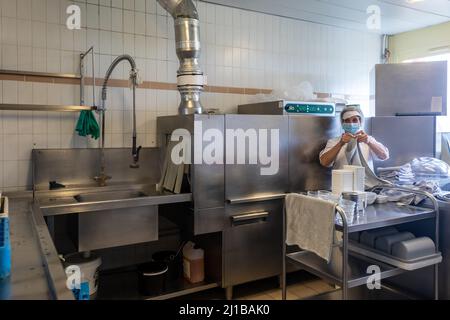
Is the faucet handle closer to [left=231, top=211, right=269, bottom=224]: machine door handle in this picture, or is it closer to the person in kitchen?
[left=231, top=211, right=269, bottom=224]: machine door handle

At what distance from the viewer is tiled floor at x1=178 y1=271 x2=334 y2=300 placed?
2.68 metres

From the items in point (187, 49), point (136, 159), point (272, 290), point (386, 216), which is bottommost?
point (272, 290)

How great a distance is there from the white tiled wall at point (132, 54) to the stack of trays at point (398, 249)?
5.60ft

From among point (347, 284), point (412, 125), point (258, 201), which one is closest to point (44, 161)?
point (258, 201)

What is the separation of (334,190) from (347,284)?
61 cm

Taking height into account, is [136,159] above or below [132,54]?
below

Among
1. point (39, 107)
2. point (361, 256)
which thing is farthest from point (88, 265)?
point (361, 256)

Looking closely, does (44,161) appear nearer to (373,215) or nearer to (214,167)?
(214,167)

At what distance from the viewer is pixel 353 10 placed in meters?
3.38

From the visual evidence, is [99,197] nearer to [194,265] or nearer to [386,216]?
[194,265]

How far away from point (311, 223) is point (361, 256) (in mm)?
457

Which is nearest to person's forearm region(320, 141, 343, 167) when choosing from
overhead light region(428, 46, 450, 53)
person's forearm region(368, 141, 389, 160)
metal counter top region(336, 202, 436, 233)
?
person's forearm region(368, 141, 389, 160)

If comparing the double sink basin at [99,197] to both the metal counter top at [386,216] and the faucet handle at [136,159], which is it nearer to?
the faucet handle at [136,159]
